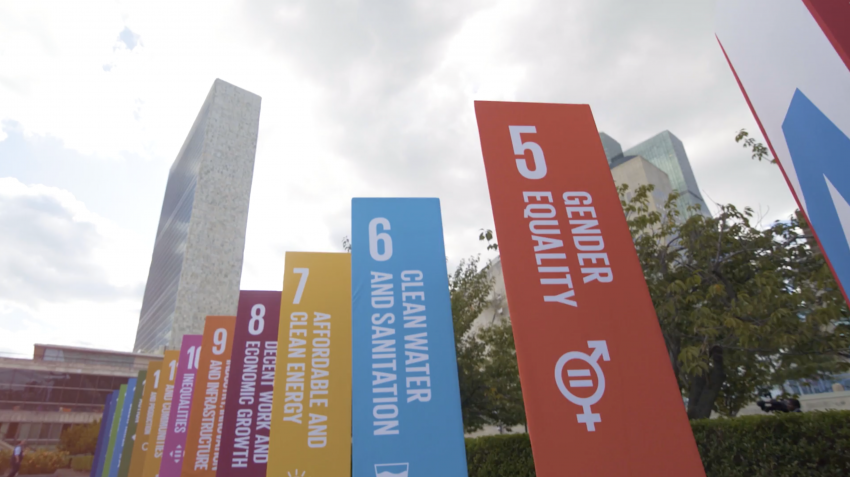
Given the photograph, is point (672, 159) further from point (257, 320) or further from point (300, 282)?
point (300, 282)

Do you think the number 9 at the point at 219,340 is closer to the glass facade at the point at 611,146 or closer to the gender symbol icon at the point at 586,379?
the gender symbol icon at the point at 586,379

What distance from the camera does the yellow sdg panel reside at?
292 inches

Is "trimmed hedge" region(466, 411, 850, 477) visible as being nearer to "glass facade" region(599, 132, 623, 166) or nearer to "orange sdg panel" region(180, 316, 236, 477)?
"orange sdg panel" region(180, 316, 236, 477)

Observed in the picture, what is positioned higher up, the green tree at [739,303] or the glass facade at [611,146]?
the glass facade at [611,146]

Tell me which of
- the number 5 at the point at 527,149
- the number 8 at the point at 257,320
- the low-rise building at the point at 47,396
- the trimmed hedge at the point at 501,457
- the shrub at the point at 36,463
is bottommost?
the trimmed hedge at the point at 501,457

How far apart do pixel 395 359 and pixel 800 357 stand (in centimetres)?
646

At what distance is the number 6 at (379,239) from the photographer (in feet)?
22.5

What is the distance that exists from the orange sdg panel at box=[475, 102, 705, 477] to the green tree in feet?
12.0

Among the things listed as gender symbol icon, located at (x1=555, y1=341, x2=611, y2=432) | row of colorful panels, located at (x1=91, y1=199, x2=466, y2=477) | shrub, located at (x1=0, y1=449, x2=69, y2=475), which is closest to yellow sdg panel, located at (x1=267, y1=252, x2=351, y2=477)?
row of colorful panels, located at (x1=91, y1=199, x2=466, y2=477)

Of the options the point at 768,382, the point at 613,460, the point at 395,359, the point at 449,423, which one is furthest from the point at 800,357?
the point at 613,460

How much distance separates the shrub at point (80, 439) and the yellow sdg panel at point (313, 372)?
129 ft

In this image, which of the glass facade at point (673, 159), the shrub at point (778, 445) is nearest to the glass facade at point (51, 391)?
the shrub at point (778, 445)

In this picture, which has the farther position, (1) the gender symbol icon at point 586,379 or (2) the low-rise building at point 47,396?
(2) the low-rise building at point 47,396

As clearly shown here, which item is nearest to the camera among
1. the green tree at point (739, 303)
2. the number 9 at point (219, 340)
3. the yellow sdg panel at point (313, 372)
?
the green tree at point (739, 303)
